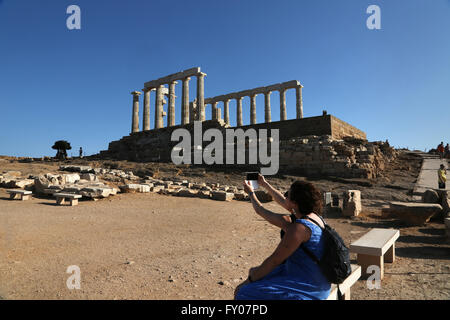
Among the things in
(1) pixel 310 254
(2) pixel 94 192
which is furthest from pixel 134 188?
(1) pixel 310 254

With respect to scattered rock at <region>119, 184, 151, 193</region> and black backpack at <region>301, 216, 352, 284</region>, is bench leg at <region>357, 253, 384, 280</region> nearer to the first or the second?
black backpack at <region>301, 216, 352, 284</region>

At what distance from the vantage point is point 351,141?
18.5 metres

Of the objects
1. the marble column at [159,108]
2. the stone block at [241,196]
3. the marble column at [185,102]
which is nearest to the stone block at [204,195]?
the stone block at [241,196]

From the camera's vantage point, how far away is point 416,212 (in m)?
6.90

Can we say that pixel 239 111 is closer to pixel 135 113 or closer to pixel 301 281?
pixel 135 113

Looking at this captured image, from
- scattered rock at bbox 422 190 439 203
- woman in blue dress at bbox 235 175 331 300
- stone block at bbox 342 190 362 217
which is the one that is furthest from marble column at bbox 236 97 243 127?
woman in blue dress at bbox 235 175 331 300

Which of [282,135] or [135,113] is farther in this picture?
[135,113]

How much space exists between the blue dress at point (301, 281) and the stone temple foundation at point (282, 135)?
1478 cm

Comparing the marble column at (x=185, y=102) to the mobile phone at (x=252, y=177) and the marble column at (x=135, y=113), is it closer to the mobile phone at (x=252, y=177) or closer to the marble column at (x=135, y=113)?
the marble column at (x=135, y=113)

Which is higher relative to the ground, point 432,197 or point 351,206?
point 432,197

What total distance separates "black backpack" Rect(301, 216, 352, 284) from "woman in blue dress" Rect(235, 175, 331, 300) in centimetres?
3

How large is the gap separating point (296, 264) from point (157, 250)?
3.31 m

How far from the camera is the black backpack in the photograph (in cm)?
193
